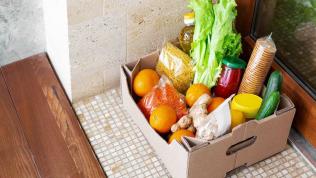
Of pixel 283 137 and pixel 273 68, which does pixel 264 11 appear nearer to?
pixel 273 68

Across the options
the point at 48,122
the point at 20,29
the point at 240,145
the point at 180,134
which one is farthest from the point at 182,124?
the point at 20,29

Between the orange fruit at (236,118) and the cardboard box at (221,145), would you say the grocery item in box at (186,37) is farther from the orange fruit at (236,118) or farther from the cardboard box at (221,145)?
the orange fruit at (236,118)

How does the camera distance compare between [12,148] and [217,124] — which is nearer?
[217,124]

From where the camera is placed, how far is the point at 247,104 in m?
1.23

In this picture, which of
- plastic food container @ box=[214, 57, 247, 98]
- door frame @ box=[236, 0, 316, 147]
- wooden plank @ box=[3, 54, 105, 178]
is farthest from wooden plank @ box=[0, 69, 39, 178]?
door frame @ box=[236, 0, 316, 147]

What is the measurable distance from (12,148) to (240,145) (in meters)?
0.56

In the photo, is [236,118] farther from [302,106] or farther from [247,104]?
[302,106]

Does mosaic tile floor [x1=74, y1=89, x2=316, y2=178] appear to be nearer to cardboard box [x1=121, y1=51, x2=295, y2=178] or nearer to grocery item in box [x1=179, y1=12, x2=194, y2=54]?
cardboard box [x1=121, y1=51, x2=295, y2=178]

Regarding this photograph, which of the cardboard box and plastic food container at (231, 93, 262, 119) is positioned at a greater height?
plastic food container at (231, 93, 262, 119)

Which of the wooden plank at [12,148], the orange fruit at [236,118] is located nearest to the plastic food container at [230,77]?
the orange fruit at [236,118]

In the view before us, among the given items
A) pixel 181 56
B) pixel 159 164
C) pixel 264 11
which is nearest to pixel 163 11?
pixel 181 56

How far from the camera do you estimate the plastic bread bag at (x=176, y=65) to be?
1331 millimetres

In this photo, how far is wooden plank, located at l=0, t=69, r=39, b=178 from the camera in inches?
48.7

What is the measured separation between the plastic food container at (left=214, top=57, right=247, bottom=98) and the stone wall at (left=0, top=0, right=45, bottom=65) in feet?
1.77
